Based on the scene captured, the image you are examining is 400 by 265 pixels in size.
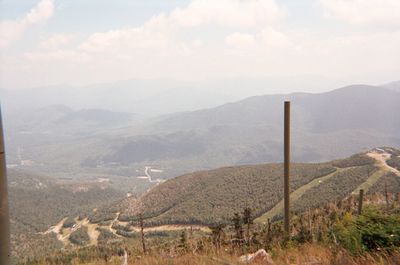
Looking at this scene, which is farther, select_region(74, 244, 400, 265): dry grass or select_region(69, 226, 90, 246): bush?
select_region(69, 226, 90, 246): bush

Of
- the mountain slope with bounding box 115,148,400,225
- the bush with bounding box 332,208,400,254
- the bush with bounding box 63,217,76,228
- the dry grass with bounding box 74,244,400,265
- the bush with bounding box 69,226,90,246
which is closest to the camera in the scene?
the dry grass with bounding box 74,244,400,265

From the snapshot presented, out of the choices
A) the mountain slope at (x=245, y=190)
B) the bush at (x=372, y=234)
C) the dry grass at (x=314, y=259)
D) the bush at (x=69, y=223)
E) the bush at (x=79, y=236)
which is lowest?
the bush at (x=69, y=223)

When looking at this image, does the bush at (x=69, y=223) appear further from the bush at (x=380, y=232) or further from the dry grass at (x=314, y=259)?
the bush at (x=380, y=232)

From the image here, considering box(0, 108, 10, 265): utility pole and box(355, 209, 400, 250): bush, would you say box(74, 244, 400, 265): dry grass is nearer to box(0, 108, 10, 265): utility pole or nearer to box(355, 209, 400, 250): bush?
box(355, 209, 400, 250): bush

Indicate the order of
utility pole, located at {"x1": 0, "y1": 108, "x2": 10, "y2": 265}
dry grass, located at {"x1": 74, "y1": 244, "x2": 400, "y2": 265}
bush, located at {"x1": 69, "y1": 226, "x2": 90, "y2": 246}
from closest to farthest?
utility pole, located at {"x1": 0, "y1": 108, "x2": 10, "y2": 265}, dry grass, located at {"x1": 74, "y1": 244, "x2": 400, "y2": 265}, bush, located at {"x1": 69, "y1": 226, "x2": 90, "y2": 246}

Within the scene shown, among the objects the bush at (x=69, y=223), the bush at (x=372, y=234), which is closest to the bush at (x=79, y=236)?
the bush at (x=69, y=223)

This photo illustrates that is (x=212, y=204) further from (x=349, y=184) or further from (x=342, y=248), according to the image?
(x=342, y=248)

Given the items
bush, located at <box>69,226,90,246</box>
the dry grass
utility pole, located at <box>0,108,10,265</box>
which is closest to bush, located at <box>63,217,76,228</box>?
bush, located at <box>69,226,90,246</box>

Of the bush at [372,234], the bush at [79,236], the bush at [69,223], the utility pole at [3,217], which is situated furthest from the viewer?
the bush at [69,223]

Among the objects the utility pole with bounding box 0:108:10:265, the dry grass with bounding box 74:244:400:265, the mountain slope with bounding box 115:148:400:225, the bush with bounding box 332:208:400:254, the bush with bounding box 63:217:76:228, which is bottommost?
the bush with bounding box 63:217:76:228

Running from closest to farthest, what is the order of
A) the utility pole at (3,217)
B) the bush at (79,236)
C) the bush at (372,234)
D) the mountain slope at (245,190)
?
1. the utility pole at (3,217)
2. the bush at (372,234)
3. the mountain slope at (245,190)
4. the bush at (79,236)

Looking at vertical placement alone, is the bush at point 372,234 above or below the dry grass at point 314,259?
above

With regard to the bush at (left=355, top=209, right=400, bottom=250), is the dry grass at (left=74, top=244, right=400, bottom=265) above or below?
below

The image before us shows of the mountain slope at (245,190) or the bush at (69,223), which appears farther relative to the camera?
the bush at (69,223)
